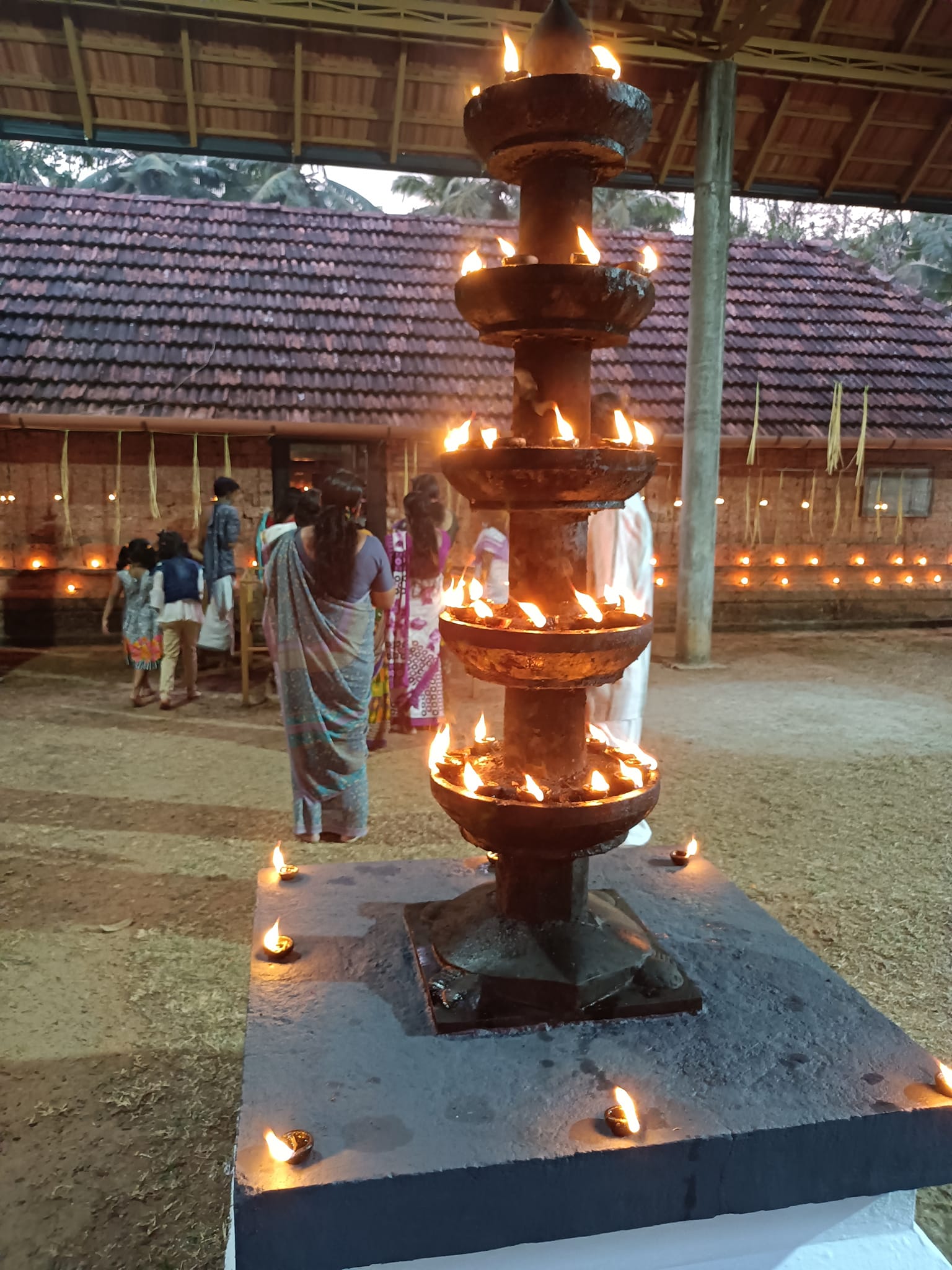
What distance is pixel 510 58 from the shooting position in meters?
2.26

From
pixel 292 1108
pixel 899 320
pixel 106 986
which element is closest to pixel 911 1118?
pixel 292 1108

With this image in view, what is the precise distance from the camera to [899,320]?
13.0m

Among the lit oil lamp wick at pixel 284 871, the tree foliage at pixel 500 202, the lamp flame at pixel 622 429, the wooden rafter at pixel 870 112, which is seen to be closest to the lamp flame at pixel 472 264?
the lamp flame at pixel 622 429

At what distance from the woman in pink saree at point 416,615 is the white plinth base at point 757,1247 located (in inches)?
192

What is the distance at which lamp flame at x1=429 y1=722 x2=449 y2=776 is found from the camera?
8.49 feet

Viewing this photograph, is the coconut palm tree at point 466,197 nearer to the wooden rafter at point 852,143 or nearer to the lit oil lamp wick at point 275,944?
the wooden rafter at point 852,143

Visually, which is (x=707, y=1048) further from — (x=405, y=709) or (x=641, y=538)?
(x=405, y=709)

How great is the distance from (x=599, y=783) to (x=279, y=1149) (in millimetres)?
1132

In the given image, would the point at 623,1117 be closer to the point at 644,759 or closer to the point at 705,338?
the point at 644,759

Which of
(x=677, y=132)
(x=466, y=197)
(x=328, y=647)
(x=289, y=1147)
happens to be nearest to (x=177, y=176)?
(x=466, y=197)

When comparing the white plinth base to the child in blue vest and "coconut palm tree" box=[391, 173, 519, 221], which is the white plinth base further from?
"coconut palm tree" box=[391, 173, 519, 221]

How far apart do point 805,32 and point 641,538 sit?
269 inches

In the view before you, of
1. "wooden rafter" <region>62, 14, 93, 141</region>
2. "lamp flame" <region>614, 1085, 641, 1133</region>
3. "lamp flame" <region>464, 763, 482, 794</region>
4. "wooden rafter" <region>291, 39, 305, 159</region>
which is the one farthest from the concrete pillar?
"lamp flame" <region>614, 1085, 641, 1133</region>

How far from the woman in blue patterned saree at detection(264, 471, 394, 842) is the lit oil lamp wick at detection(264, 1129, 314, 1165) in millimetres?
2630
